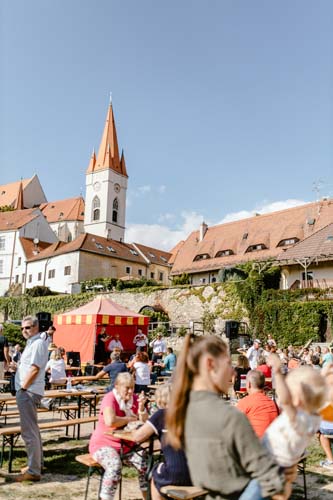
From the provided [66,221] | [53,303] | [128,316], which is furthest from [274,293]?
[66,221]

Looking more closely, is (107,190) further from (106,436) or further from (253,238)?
(106,436)

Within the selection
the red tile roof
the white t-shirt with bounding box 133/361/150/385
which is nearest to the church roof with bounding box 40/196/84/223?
the red tile roof

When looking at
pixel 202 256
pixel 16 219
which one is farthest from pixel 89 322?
pixel 16 219

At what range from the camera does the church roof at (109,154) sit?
7150 cm

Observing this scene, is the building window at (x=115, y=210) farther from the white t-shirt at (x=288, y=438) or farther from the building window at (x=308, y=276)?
the white t-shirt at (x=288, y=438)

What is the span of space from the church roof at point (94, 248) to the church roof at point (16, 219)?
640 centimetres

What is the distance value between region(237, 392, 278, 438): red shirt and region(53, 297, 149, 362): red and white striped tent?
14371mm

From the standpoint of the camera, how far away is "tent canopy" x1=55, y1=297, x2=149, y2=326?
19.1 m

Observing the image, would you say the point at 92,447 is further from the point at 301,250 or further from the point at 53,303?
the point at 53,303

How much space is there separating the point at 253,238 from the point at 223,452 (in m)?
37.9

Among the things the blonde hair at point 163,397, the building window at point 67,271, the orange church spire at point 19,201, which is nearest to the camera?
the blonde hair at point 163,397

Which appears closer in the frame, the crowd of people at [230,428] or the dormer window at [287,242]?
the crowd of people at [230,428]

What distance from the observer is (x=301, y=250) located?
1218 inches

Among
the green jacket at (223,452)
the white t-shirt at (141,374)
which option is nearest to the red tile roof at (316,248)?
the white t-shirt at (141,374)
